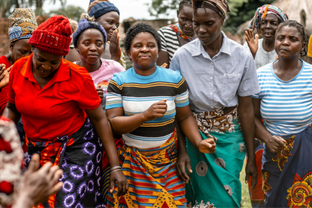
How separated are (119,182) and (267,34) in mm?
3026

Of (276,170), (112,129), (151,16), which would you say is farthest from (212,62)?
(151,16)

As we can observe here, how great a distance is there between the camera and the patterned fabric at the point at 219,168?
3174 millimetres

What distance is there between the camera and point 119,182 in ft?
8.75

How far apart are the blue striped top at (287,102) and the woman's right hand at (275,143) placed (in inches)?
5.3

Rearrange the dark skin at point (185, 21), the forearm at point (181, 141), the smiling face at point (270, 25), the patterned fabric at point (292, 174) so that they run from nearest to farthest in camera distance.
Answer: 1. the forearm at point (181, 141)
2. the patterned fabric at point (292, 174)
3. the dark skin at point (185, 21)
4. the smiling face at point (270, 25)

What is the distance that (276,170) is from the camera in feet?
11.4

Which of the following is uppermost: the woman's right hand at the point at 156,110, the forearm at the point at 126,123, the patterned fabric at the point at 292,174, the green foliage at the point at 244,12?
the woman's right hand at the point at 156,110

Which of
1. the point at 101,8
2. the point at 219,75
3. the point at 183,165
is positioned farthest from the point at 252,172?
the point at 101,8

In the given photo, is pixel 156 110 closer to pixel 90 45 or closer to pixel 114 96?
pixel 114 96

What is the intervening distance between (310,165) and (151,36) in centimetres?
205

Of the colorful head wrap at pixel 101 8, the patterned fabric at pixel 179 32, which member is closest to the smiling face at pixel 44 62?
the colorful head wrap at pixel 101 8

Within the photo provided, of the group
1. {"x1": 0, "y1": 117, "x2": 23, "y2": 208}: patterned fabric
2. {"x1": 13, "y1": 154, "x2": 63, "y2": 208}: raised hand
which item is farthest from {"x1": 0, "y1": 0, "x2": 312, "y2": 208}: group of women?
{"x1": 0, "y1": 117, "x2": 23, "y2": 208}: patterned fabric

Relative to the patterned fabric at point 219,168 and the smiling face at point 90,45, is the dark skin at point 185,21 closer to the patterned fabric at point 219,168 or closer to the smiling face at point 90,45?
the smiling face at point 90,45

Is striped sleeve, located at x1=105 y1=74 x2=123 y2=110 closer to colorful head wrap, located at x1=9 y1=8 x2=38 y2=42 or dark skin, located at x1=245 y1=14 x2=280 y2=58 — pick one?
colorful head wrap, located at x1=9 y1=8 x2=38 y2=42
